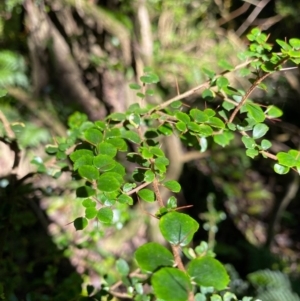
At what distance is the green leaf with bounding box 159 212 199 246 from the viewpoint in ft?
1.68

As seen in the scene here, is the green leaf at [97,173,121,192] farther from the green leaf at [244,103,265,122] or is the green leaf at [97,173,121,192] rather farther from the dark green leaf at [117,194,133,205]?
the green leaf at [244,103,265,122]

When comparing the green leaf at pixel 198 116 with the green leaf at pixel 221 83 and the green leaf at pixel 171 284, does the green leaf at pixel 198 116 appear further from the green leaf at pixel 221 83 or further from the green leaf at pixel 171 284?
the green leaf at pixel 171 284

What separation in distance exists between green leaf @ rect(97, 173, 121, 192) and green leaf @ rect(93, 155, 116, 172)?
20mm

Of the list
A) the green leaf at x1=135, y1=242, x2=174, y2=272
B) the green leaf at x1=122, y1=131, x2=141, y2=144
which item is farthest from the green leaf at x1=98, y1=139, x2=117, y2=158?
the green leaf at x1=135, y1=242, x2=174, y2=272

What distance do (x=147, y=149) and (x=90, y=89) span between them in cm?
239

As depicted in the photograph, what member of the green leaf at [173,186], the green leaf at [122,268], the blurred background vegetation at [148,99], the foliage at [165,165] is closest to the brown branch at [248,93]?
the foliage at [165,165]

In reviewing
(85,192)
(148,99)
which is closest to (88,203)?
(85,192)

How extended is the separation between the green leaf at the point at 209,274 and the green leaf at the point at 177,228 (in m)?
0.04

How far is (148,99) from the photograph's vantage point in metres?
2.21

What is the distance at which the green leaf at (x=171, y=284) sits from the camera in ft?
1.43

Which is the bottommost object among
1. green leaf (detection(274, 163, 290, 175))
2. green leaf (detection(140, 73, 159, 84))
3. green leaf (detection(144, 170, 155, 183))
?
A: green leaf (detection(274, 163, 290, 175))

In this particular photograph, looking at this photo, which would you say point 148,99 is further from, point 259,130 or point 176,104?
point 259,130

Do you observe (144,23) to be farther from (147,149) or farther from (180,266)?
(180,266)

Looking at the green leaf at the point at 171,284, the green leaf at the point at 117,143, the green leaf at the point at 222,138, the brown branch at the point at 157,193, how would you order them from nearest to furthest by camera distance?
the green leaf at the point at 171,284
the brown branch at the point at 157,193
the green leaf at the point at 117,143
the green leaf at the point at 222,138
